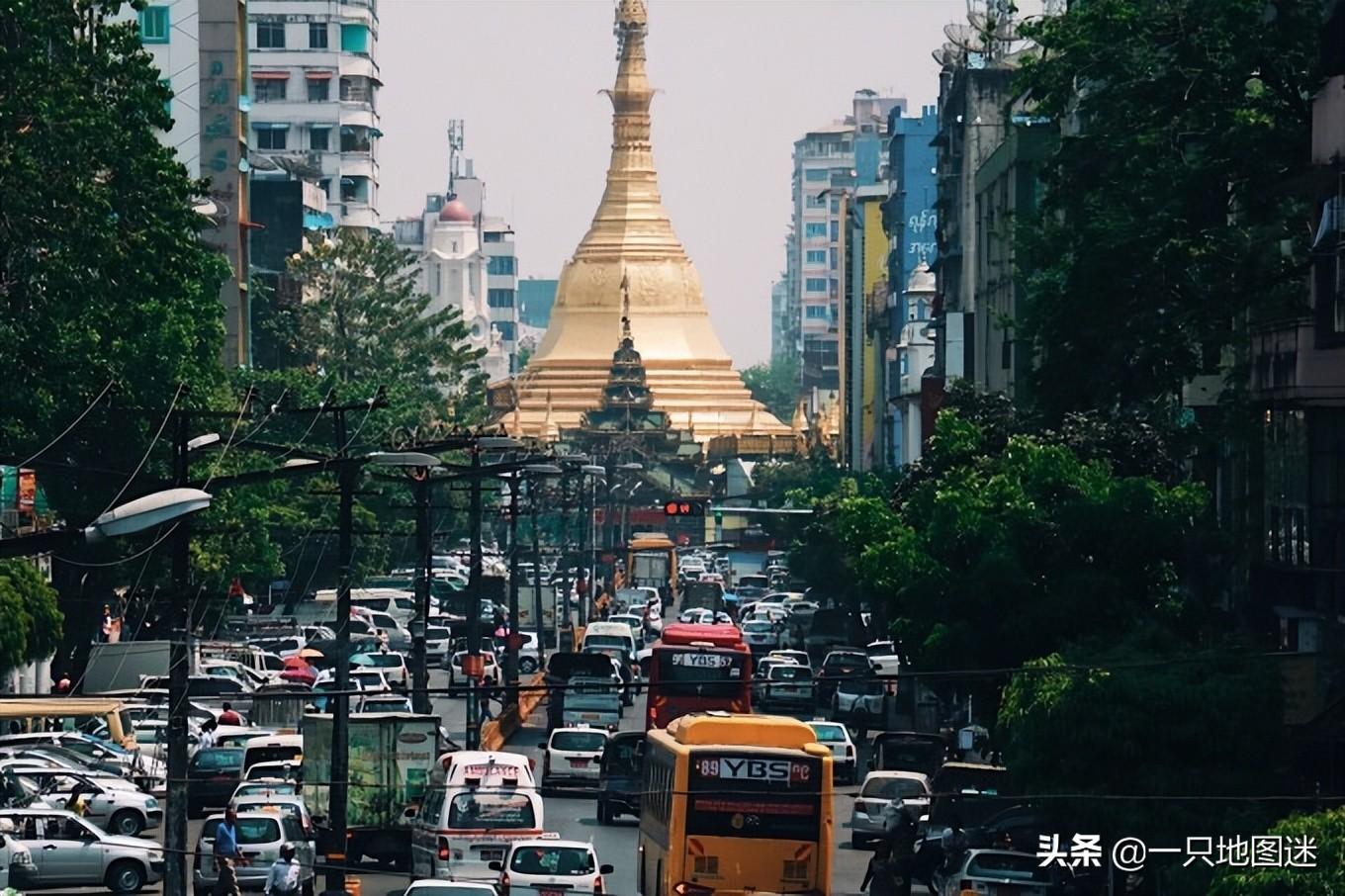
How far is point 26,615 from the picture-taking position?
182 feet

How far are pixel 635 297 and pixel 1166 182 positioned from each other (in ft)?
454

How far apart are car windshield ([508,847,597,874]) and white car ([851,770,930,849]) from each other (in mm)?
10019

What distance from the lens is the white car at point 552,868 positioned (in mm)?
34625

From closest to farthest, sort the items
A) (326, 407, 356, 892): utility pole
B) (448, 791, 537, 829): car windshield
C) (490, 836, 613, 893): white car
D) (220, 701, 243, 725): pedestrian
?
(490, 836, 613, 893): white car → (448, 791, 537, 829): car windshield → (326, 407, 356, 892): utility pole → (220, 701, 243, 725): pedestrian

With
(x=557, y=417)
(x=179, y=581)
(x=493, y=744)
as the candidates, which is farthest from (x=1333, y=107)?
(x=557, y=417)

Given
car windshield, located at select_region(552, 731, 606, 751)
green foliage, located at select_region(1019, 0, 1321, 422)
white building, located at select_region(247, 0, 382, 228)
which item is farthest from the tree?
white building, located at select_region(247, 0, 382, 228)

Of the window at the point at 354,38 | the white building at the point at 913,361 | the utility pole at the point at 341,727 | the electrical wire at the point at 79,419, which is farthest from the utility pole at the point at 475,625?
the window at the point at 354,38

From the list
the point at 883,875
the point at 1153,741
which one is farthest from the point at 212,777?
the point at 1153,741

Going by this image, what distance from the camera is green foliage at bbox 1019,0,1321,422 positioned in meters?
39.9

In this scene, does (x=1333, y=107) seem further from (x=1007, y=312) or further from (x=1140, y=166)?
(x=1007, y=312)

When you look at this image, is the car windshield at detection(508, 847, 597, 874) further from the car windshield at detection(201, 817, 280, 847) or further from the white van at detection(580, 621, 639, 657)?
the white van at detection(580, 621, 639, 657)

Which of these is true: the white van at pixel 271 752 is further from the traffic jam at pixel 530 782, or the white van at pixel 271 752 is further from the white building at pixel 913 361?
the white building at pixel 913 361

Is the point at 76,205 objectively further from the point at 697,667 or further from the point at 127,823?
the point at 697,667

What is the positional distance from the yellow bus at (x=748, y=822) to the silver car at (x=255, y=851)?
4.93 metres
